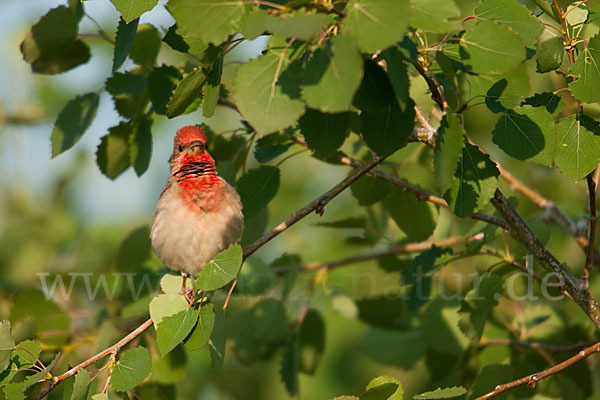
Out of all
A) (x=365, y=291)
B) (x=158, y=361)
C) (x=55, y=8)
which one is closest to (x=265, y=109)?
(x=55, y=8)

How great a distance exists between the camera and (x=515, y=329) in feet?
16.8

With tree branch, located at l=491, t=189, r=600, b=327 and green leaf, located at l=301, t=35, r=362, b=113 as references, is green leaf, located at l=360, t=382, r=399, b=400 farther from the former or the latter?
green leaf, located at l=301, t=35, r=362, b=113

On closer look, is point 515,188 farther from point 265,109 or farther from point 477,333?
point 265,109

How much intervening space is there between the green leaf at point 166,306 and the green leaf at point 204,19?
1.43 m

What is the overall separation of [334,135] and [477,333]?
1987mm

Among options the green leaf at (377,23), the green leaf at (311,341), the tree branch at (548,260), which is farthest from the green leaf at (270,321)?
the green leaf at (377,23)

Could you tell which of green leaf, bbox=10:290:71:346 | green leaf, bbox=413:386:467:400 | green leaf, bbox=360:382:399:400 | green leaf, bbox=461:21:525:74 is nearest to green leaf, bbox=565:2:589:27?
green leaf, bbox=461:21:525:74

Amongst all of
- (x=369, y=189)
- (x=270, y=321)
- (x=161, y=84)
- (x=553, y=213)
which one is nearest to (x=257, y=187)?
(x=369, y=189)

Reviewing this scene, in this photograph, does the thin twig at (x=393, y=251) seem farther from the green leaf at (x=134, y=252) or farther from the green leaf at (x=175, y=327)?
the green leaf at (x=175, y=327)

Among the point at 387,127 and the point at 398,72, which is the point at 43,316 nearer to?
the point at 387,127

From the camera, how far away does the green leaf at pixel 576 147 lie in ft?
11.4

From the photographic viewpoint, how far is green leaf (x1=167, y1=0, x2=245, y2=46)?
9.40 ft

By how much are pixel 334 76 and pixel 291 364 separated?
127 inches

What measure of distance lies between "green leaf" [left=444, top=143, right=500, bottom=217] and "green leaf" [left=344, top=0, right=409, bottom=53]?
3.29 ft
